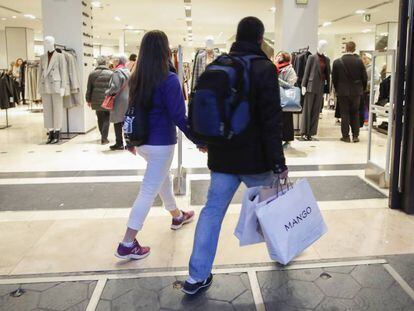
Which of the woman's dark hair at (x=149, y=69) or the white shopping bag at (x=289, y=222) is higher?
Answer: the woman's dark hair at (x=149, y=69)

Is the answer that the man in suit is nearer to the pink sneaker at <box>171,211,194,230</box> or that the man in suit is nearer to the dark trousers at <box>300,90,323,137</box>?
the dark trousers at <box>300,90,323,137</box>

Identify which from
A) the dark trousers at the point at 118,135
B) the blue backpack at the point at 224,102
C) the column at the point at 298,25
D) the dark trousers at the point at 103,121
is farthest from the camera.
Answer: the column at the point at 298,25

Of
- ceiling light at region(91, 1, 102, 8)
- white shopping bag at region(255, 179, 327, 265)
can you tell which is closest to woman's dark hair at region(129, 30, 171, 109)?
white shopping bag at region(255, 179, 327, 265)

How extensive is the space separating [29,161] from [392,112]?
4341 mm

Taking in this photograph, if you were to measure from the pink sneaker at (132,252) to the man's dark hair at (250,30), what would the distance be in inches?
55.2

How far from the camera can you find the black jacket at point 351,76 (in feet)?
22.7

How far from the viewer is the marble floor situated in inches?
109

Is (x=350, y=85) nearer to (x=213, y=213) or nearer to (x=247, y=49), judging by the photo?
(x=247, y=49)

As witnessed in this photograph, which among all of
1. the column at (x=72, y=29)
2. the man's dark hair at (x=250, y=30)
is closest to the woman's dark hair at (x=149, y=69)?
the man's dark hair at (x=250, y=30)

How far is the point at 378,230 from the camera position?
10.5 ft

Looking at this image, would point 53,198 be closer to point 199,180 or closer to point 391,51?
point 199,180

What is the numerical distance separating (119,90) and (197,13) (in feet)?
25.9

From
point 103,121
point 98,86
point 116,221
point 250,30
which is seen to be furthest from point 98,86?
point 250,30

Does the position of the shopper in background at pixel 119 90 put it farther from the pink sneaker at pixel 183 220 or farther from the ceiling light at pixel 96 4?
the ceiling light at pixel 96 4
